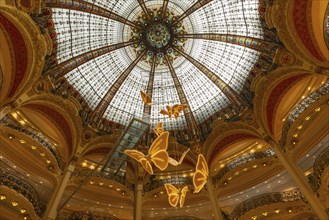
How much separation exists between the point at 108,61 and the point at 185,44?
5.85 metres

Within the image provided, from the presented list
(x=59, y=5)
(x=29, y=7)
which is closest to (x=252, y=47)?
(x=59, y=5)

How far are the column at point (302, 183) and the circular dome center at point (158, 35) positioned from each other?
10.5 m

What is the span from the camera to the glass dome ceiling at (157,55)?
16828mm

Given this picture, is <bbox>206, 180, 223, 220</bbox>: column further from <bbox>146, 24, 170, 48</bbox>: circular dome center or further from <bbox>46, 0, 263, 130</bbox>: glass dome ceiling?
<bbox>146, 24, 170, 48</bbox>: circular dome center

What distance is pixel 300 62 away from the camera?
14.4 metres

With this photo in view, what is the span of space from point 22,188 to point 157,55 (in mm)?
12510

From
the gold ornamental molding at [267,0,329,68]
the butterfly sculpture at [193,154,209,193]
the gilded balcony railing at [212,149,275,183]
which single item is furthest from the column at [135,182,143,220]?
the gold ornamental molding at [267,0,329,68]

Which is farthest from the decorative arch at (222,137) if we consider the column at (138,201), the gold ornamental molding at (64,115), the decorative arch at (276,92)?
the gold ornamental molding at (64,115)

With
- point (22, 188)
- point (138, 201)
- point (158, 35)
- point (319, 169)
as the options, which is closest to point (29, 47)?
point (22, 188)

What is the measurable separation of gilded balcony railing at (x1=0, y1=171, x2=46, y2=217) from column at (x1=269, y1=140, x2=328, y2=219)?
1295 cm

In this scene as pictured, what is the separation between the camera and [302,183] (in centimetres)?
1260

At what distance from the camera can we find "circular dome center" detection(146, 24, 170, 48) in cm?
1883

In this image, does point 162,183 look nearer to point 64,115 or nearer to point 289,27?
point 64,115

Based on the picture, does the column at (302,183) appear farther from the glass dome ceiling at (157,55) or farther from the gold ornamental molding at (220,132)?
the glass dome ceiling at (157,55)
